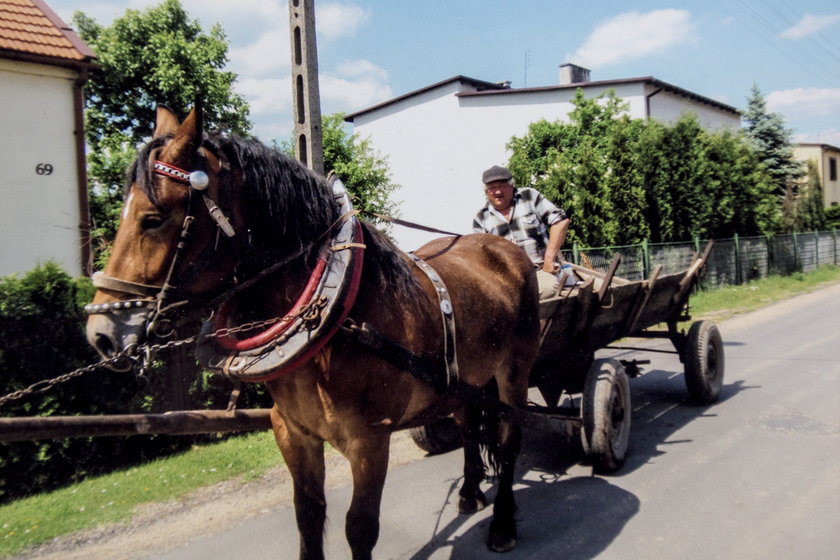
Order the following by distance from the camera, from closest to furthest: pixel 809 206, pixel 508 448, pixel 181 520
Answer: pixel 508 448 → pixel 181 520 → pixel 809 206

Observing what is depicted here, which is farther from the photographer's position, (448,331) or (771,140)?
(771,140)

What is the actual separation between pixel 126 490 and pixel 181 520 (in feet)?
2.46

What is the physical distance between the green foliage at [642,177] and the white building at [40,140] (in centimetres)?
945

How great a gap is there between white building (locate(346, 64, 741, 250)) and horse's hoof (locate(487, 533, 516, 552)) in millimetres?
18017

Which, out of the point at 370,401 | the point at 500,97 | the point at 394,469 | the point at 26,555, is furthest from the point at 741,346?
the point at 500,97

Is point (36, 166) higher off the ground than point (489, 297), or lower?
higher

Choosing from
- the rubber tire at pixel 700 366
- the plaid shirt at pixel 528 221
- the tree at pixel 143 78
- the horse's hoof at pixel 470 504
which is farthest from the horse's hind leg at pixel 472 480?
the tree at pixel 143 78

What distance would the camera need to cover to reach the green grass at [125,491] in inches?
149

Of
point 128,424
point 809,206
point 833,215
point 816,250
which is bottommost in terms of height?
point 128,424

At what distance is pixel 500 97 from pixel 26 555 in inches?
843

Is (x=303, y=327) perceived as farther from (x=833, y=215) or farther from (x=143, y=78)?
(x=833, y=215)

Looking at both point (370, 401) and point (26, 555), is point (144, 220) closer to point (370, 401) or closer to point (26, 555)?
point (370, 401)

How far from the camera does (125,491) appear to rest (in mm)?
4336

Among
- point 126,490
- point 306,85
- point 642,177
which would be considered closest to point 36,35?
point 306,85
